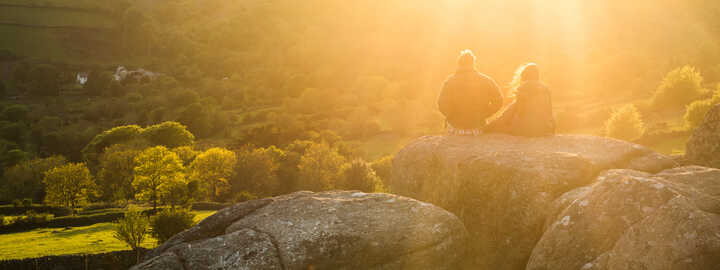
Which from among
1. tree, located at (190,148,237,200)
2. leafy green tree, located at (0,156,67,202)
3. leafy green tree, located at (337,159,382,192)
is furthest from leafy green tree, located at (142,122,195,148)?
leafy green tree, located at (337,159,382,192)

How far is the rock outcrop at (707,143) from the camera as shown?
9839 mm

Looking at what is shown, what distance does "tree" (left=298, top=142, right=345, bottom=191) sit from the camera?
73250mm

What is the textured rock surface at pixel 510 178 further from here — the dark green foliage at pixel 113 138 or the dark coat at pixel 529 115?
the dark green foliage at pixel 113 138

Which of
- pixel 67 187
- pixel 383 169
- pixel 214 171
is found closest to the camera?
pixel 67 187

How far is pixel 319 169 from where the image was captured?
76.7 metres

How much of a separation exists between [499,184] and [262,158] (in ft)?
239

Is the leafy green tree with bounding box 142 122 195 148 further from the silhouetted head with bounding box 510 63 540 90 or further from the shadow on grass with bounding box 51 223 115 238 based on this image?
the silhouetted head with bounding box 510 63 540 90

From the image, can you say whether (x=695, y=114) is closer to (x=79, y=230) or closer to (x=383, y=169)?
(x=383, y=169)

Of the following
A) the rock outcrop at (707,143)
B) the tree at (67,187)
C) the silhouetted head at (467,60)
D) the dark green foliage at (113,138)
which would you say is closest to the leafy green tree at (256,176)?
the tree at (67,187)

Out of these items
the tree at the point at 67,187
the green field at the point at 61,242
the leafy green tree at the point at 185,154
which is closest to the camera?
Answer: the green field at the point at 61,242

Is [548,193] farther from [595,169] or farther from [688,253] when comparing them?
[688,253]

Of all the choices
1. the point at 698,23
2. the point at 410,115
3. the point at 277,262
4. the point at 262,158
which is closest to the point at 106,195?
the point at 262,158

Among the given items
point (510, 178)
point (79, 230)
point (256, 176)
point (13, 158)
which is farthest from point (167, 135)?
point (510, 178)

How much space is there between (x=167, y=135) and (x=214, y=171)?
140 ft
